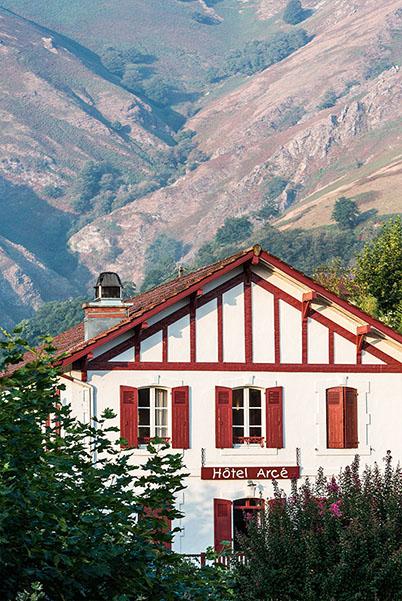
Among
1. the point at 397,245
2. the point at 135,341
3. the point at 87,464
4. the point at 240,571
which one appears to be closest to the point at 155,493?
the point at 87,464

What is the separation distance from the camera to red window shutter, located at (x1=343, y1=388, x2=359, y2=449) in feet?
133

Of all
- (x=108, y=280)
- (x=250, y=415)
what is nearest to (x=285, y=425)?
(x=250, y=415)

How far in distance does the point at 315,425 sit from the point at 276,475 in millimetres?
1779

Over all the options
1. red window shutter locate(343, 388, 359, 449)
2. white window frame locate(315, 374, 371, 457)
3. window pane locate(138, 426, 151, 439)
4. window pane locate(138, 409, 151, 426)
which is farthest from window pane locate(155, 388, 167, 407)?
red window shutter locate(343, 388, 359, 449)

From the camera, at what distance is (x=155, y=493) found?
1912 centimetres

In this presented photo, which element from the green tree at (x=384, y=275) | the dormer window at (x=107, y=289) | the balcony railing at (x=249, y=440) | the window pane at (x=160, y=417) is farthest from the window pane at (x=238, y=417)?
the green tree at (x=384, y=275)

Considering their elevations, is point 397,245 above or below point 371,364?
above

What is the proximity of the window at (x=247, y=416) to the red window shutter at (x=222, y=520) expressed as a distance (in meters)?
1.81

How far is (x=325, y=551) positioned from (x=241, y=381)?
1439cm

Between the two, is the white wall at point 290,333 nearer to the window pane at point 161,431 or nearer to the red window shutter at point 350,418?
the red window shutter at point 350,418

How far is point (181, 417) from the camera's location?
129ft

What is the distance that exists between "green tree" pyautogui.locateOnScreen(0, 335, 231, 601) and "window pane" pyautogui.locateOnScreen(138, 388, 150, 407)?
65.4 feet

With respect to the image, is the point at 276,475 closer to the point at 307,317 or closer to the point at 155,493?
the point at 307,317

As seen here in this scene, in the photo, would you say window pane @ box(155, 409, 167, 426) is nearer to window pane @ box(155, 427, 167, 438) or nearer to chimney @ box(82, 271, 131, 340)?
window pane @ box(155, 427, 167, 438)
